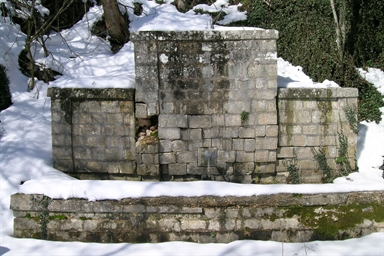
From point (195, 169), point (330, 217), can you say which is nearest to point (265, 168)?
point (195, 169)

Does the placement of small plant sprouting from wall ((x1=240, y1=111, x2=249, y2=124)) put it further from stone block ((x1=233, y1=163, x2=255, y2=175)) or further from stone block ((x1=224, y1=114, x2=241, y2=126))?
stone block ((x1=233, y1=163, x2=255, y2=175))

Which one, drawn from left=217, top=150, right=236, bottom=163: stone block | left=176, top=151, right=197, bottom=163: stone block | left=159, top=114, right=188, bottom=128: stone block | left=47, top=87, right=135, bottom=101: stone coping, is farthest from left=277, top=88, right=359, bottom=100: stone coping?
left=47, top=87, right=135, bottom=101: stone coping

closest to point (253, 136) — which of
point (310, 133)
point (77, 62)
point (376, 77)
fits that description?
point (310, 133)

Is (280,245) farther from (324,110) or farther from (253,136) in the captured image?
(324,110)

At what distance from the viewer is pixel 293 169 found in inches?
259

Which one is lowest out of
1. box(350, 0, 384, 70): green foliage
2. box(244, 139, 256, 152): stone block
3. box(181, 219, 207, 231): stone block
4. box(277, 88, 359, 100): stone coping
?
box(181, 219, 207, 231): stone block

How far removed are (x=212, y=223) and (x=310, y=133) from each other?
2.88 metres

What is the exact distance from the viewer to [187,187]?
495 cm

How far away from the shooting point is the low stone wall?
15.5ft

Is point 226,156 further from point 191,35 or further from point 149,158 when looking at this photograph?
point 191,35

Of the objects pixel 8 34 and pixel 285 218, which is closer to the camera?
pixel 285 218

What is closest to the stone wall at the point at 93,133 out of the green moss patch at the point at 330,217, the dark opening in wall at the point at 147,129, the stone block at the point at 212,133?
the dark opening in wall at the point at 147,129

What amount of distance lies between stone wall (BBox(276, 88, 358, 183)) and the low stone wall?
1.82m

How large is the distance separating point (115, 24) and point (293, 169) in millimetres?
7484
